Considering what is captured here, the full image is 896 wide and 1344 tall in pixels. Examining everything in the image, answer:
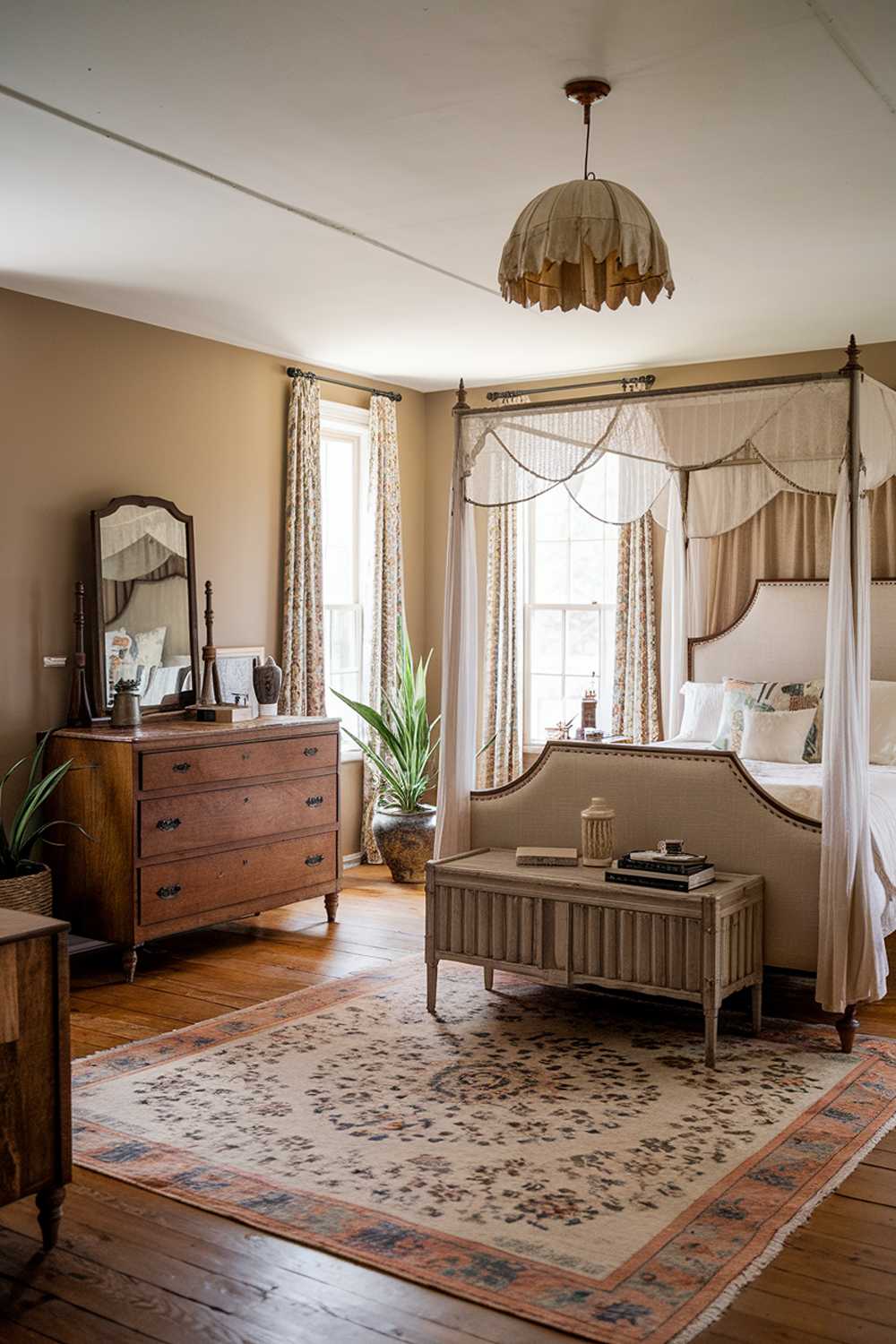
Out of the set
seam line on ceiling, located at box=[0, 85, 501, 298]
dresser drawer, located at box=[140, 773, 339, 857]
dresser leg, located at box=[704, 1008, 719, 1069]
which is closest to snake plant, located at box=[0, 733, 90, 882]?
dresser drawer, located at box=[140, 773, 339, 857]

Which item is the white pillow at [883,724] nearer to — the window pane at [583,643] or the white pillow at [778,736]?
the white pillow at [778,736]

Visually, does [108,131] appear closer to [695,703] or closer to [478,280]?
[478,280]

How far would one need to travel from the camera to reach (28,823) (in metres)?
5.42

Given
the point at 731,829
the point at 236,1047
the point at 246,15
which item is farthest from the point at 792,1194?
the point at 246,15

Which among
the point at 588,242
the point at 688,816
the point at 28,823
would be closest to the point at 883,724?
the point at 688,816

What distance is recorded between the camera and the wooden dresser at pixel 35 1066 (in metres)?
A: 2.79

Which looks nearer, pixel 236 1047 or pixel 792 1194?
pixel 792 1194

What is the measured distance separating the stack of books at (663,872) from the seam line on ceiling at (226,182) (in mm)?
2510

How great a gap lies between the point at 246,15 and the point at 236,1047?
3142mm

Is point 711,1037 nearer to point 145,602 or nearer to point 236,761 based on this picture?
point 236,761

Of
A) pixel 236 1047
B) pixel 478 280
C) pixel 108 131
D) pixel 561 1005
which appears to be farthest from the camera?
pixel 478 280

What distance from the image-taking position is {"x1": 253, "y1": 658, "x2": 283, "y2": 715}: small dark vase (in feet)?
20.8

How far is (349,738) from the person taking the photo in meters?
7.61

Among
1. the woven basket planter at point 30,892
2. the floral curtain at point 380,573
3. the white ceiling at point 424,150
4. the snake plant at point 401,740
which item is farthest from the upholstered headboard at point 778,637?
the woven basket planter at point 30,892
